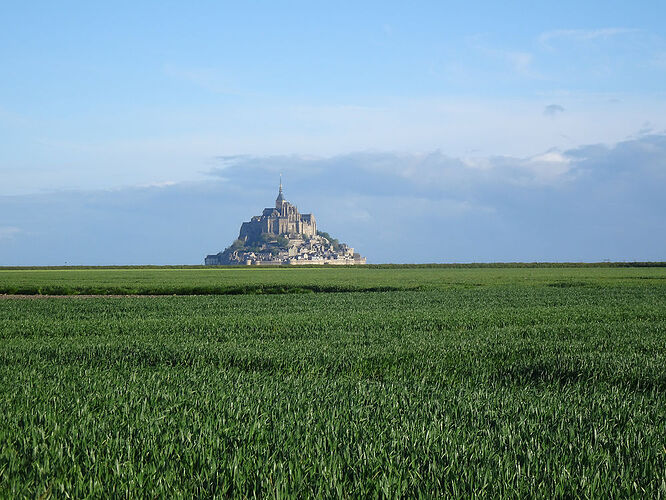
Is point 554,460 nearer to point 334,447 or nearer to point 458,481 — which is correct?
point 458,481

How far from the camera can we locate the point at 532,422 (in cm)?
714

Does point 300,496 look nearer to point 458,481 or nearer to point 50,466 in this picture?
point 458,481

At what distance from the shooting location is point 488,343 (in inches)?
617

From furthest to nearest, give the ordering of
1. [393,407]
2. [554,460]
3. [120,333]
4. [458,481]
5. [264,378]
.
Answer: [120,333] < [264,378] < [393,407] < [554,460] < [458,481]

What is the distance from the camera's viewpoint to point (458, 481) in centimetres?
497

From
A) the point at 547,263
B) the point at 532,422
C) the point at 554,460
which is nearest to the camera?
the point at 554,460

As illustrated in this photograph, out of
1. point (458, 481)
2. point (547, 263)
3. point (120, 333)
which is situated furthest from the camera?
point (547, 263)

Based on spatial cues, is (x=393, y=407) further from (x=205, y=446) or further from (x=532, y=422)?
(x=205, y=446)

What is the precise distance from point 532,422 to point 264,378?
483cm

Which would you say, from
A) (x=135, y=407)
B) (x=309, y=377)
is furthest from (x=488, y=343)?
(x=135, y=407)

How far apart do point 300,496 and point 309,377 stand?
20.6 feet

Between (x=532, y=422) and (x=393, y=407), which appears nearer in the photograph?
(x=532, y=422)

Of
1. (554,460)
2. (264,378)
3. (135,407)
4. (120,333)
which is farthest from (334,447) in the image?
(120,333)

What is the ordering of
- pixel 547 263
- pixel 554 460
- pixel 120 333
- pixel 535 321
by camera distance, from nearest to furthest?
pixel 554 460 → pixel 120 333 → pixel 535 321 → pixel 547 263
